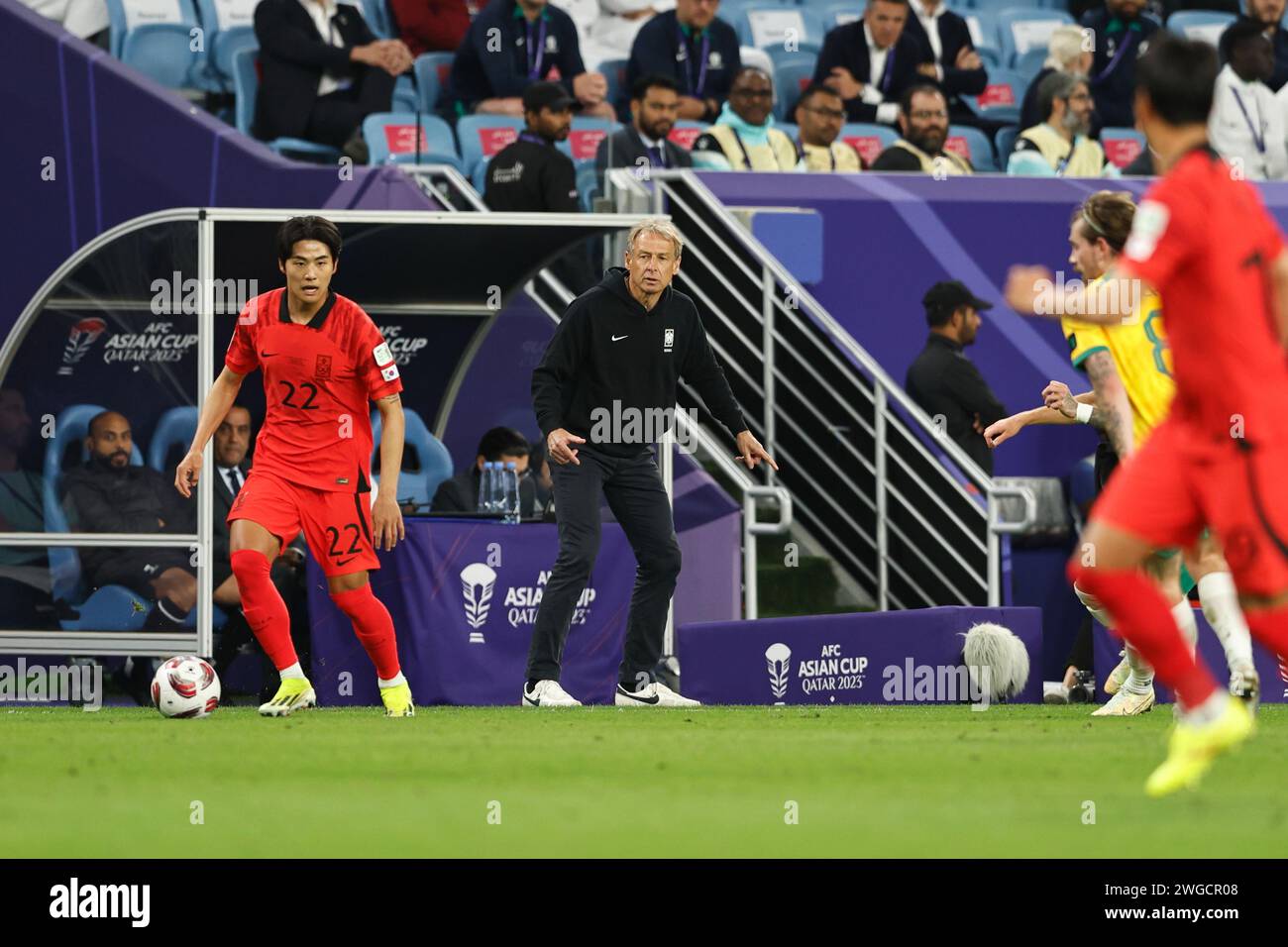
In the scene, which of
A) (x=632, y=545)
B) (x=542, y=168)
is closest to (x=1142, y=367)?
(x=632, y=545)

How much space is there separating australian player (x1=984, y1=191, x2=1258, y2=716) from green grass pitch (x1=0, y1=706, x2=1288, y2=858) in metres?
0.48

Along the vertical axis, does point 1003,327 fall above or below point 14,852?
above

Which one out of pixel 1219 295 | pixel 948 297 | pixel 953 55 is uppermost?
pixel 953 55

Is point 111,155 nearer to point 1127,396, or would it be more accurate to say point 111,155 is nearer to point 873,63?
point 873,63

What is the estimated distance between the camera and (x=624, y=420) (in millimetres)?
10922

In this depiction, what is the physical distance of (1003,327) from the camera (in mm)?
15742

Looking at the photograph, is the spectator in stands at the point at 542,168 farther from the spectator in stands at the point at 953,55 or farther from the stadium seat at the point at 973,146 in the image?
the spectator in stands at the point at 953,55

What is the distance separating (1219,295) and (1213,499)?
1.76ft

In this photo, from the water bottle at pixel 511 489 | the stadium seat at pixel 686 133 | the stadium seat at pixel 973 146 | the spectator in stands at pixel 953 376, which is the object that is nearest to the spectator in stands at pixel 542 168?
the water bottle at pixel 511 489

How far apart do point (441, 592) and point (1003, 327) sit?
17.7 feet

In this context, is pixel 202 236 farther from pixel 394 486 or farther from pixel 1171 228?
pixel 1171 228
